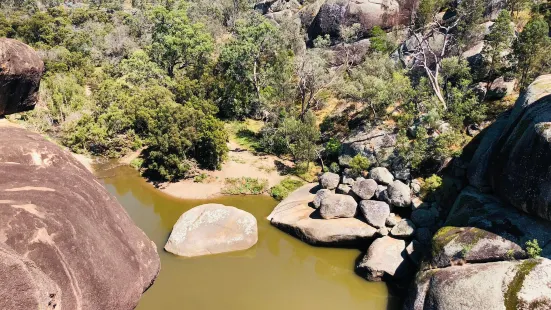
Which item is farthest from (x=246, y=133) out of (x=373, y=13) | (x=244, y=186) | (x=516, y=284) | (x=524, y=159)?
(x=516, y=284)

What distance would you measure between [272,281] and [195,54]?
3420 centimetres

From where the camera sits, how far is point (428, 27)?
4609 centimetres

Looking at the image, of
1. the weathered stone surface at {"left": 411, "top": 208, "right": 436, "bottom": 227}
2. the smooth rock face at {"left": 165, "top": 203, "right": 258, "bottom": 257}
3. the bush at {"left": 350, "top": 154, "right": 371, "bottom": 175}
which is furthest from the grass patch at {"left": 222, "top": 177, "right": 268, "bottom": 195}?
the weathered stone surface at {"left": 411, "top": 208, "right": 436, "bottom": 227}

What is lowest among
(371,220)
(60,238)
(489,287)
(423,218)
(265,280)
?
(265,280)

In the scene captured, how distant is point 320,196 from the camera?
27.3 meters

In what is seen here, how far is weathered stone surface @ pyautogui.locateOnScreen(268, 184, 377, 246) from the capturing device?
23516mm

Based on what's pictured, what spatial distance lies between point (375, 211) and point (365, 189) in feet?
7.39

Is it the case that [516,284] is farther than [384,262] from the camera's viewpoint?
No

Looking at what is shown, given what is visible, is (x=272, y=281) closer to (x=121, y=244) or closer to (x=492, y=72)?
(x=121, y=244)

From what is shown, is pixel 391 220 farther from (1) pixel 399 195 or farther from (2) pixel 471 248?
(2) pixel 471 248

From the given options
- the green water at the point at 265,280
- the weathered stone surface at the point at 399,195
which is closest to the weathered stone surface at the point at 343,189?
the weathered stone surface at the point at 399,195

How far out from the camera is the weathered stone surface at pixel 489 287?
13469mm

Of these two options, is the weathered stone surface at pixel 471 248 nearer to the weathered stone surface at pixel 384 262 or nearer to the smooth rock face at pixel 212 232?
the weathered stone surface at pixel 384 262

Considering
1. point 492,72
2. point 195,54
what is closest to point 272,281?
point 492,72
